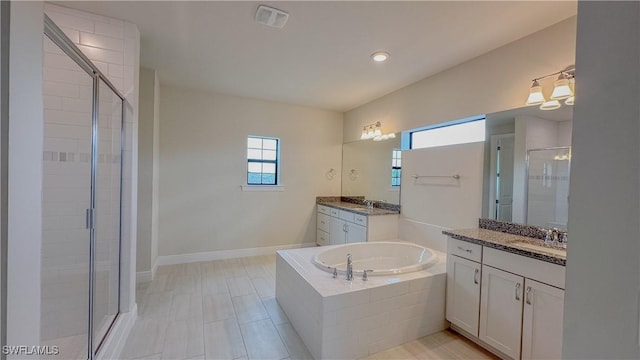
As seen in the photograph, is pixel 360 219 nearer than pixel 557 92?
No

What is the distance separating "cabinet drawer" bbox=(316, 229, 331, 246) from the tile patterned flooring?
1.31 metres

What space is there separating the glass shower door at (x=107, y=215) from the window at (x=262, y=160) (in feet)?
7.46

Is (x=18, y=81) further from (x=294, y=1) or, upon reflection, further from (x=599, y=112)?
(x=294, y=1)

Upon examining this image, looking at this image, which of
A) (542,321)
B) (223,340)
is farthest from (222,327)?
(542,321)

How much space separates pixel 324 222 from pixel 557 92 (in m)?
3.44

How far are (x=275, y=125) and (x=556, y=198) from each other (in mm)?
3704

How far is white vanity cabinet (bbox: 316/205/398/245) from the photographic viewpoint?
11.9 ft

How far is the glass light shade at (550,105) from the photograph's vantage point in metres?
2.07

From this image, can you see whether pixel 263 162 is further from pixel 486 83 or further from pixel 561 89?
pixel 561 89

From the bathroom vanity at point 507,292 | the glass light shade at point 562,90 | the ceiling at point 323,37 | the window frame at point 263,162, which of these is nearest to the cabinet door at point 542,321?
the bathroom vanity at point 507,292

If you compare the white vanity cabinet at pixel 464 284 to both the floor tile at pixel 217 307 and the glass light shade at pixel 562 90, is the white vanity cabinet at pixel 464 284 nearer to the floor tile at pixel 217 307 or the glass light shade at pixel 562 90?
the glass light shade at pixel 562 90

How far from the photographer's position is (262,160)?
180 inches

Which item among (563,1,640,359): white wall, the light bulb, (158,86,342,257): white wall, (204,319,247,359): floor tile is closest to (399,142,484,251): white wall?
the light bulb

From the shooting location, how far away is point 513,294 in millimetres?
1888
